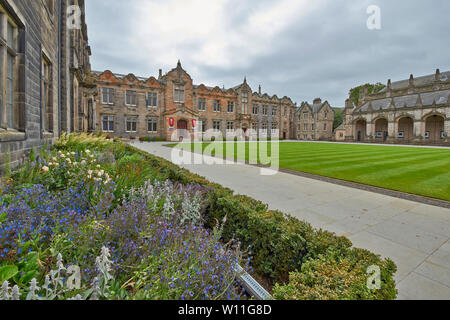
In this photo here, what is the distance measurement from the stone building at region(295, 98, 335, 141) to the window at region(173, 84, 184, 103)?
38639mm

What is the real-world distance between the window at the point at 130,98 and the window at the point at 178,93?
6.61 m

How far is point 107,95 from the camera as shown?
34.4m

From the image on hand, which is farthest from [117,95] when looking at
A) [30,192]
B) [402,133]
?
[402,133]

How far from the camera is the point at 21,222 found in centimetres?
259

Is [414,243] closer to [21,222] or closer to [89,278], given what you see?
[89,278]

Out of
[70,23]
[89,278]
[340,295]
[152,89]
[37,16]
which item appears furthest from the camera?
[152,89]

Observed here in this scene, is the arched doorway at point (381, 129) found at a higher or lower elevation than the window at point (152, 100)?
lower

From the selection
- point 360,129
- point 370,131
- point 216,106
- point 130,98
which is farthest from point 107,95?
point 360,129

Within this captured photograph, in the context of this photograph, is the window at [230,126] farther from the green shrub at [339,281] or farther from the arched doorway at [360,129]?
the green shrub at [339,281]

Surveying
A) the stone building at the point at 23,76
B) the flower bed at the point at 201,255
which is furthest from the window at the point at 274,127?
the flower bed at the point at 201,255

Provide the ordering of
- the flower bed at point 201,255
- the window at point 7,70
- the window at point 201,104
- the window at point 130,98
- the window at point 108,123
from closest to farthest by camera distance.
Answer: the flower bed at point 201,255 → the window at point 7,70 → the window at point 108,123 → the window at point 130,98 → the window at point 201,104

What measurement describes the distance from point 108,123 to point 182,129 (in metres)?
11.3

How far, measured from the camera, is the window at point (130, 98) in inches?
1414
